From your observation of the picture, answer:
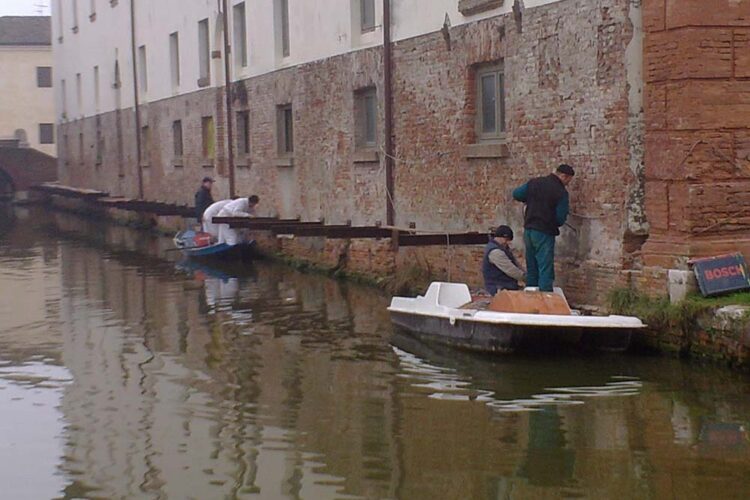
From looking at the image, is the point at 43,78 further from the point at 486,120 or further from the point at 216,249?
the point at 486,120

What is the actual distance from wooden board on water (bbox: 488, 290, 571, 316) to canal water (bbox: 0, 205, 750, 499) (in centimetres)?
47

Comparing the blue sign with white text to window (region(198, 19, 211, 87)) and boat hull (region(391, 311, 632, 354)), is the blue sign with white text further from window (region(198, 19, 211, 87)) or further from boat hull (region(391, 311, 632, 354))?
window (region(198, 19, 211, 87))

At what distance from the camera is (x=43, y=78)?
201 ft

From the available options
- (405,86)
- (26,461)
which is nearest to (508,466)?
(26,461)

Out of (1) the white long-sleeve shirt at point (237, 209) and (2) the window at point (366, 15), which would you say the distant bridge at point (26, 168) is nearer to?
(1) the white long-sleeve shirt at point (237, 209)

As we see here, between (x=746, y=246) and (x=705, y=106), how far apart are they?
4.53 feet

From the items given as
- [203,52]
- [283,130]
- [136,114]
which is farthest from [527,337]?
[136,114]

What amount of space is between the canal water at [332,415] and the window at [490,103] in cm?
272

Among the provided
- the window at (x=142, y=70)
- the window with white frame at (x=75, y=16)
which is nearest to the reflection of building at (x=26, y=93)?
the window with white frame at (x=75, y=16)

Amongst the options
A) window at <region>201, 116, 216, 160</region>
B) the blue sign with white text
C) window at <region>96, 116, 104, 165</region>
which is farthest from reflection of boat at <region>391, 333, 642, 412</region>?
window at <region>96, 116, 104, 165</region>

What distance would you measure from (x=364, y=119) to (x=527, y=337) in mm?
8714

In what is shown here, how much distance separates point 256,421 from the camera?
9.73 m

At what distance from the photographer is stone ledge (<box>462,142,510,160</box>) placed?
15.4m

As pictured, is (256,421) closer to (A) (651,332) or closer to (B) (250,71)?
(A) (651,332)
